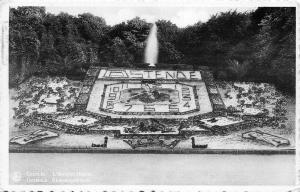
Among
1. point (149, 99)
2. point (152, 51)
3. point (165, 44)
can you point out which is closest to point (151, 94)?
point (149, 99)

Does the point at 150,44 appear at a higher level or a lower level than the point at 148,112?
higher

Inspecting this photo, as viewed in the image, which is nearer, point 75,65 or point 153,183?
point 153,183

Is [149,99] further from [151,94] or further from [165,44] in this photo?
[165,44]

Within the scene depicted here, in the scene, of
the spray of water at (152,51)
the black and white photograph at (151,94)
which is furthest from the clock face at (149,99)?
the spray of water at (152,51)

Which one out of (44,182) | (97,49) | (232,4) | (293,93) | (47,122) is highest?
(232,4)

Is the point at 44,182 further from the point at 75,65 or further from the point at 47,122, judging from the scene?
the point at 75,65

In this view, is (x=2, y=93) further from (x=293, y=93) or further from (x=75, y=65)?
(x=293, y=93)

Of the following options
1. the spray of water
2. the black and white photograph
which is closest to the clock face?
the black and white photograph

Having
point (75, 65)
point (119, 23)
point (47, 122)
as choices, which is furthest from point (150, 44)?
point (47, 122)
